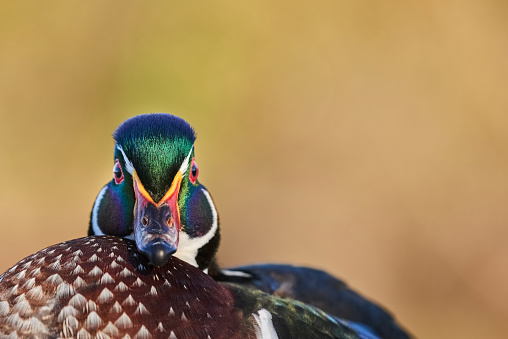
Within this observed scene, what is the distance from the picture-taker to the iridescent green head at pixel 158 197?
147cm

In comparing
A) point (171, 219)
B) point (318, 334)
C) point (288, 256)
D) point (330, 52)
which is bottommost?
point (288, 256)

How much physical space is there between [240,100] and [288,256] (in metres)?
1.17

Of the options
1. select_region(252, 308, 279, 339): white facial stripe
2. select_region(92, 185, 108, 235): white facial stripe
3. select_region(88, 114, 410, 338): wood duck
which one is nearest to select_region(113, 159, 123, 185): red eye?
select_region(88, 114, 410, 338): wood duck

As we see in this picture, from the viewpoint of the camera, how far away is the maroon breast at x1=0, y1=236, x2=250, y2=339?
4.36 ft

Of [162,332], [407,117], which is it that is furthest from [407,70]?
[162,332]

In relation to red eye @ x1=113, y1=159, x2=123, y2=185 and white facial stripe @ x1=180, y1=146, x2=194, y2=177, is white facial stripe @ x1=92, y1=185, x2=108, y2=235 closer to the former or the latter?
red eye @ x1=113, y1=159, x2=123, y2=185

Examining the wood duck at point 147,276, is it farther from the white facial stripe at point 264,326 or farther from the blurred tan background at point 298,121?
the blurred tan background at point 298,121

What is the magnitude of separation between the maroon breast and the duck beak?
80 millimetres

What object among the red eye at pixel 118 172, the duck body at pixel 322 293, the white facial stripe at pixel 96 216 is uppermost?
the red eye at pixel 118 172

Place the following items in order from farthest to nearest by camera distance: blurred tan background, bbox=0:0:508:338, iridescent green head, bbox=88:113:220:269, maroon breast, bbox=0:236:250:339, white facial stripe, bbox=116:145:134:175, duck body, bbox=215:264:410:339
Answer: blurred tan background, bbox=0:0:508:338
duck body, bbox=215:264:410:339
white facial stripe, bbox=116:145:134:175
iridescent green head, bbox=88:113:220:269
maroon breast, bbox=0:236:250:339

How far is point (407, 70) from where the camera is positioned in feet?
15.0

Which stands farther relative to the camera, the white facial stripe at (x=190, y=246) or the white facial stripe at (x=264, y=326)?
the white facial stripe at (x=190, y=246)

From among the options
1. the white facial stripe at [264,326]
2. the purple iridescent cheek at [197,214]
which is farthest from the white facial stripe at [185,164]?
the white facial stripe at [264,326]

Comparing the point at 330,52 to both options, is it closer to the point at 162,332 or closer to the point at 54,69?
the point at 54,69
